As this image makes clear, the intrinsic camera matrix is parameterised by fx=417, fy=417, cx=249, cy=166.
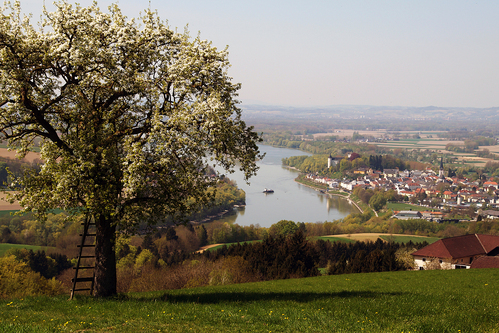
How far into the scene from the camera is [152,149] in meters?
8.48

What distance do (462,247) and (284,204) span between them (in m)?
50.7

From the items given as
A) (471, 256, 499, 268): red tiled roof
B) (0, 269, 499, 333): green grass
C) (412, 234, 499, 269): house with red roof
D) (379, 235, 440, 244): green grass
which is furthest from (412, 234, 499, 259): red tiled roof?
(0, 269, 499, 333): green grass

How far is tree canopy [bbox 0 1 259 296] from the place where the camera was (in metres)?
8.21

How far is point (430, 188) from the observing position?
119 meters

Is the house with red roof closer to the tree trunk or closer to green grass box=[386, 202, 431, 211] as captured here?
the tree trunk

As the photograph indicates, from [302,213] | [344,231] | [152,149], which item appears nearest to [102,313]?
[152,149]

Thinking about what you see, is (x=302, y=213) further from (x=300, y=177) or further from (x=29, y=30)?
(x=29, y=30)

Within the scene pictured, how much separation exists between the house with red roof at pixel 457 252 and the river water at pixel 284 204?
36882 mm

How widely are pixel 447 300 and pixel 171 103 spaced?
7.45 metres

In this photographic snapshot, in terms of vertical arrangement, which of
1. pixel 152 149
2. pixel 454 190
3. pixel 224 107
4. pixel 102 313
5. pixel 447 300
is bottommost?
pixel 454 190

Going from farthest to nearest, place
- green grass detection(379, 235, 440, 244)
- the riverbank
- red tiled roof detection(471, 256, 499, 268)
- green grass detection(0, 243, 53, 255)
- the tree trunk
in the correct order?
the riverbank < green grass detection(379, 235, 440, 244) < green grass detection(0, 243, 53, 255) < red tiled roof detection(471, 256, 499, 268) < the tree trunk

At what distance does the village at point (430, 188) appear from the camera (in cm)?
9706

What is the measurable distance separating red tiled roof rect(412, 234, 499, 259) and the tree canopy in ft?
97.0

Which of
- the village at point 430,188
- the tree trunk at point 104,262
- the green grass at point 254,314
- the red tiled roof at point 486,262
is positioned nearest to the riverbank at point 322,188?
the village at point 430,188
